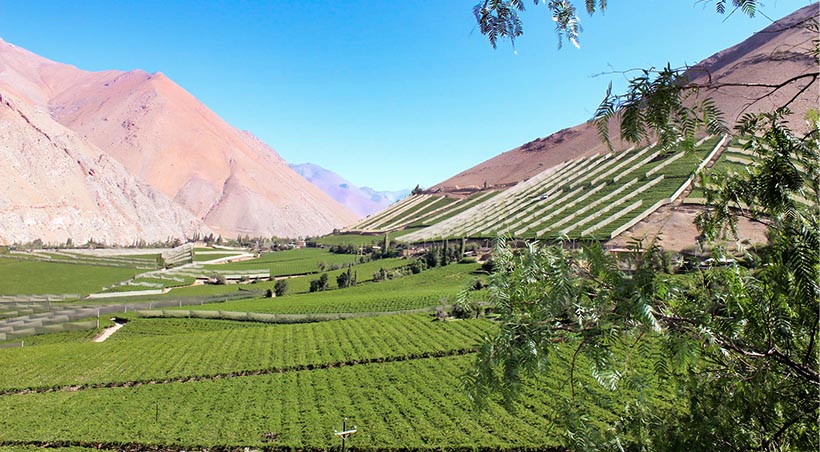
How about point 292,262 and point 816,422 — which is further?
point 292,262

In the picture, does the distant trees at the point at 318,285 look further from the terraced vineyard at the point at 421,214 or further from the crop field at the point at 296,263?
the terraced vineyard at the point at 421,214

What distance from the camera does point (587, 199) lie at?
10544 cm

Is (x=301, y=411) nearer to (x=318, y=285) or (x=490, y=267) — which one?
(x=490, y=267)

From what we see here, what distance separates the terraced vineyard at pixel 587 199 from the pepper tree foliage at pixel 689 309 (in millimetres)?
64611

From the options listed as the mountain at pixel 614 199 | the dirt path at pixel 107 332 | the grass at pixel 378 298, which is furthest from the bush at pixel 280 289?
the mountain at pixel 614 199

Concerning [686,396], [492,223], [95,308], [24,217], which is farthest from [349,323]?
[24,217]

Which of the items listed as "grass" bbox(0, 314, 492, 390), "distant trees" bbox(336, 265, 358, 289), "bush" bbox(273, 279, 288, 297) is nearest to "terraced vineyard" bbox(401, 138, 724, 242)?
"distant trees" bbox(336, 265, 358, 289)

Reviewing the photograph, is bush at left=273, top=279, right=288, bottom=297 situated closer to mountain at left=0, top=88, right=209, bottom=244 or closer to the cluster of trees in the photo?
Answer: the cluster of trees

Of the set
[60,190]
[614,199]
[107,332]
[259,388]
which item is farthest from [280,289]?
[60,190]

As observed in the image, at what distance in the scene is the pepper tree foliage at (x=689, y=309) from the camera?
4777mm

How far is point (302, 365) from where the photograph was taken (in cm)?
3775

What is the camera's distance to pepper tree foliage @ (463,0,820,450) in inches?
188

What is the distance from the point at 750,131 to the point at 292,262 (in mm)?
126472

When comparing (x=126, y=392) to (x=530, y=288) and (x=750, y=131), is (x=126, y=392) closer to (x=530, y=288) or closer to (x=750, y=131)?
(x=530, y=288)
